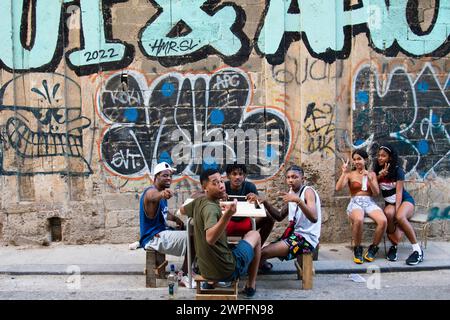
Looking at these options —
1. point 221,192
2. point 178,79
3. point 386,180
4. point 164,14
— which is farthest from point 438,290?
point 164,14

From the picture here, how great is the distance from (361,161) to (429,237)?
1.81 meters

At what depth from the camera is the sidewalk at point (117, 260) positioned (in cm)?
625

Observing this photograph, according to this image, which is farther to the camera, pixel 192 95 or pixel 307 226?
pixel 192 95

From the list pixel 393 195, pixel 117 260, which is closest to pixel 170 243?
pixel 117 260

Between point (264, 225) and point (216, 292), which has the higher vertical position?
point (264, 225)

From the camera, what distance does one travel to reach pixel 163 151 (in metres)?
7.36

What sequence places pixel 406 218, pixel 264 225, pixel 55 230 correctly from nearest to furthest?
1. pixel 264 225
2. pixel 406 218
3. pixel 55 230

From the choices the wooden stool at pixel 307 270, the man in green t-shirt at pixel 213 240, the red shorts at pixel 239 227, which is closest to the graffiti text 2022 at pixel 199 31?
the red shorts at pixel 239 227

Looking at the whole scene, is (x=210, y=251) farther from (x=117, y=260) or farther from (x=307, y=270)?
(x=117, y=260)

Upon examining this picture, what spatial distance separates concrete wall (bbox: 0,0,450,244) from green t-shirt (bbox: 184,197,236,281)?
2513 mm

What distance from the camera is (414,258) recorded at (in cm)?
634

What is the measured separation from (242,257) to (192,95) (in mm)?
3034

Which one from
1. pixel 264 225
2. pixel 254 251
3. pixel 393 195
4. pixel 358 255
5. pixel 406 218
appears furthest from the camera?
pixel 393 195
